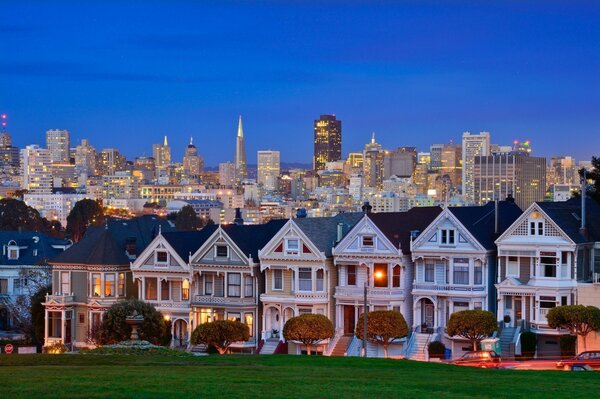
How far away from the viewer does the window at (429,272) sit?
55594mm

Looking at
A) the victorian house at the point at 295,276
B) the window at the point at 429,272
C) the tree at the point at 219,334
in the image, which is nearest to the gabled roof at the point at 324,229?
the victorian house at the point at 295,276

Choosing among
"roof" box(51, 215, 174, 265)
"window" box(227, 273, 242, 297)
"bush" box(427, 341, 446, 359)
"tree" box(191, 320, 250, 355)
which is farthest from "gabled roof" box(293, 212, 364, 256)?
"roof" box(51, 215, 174, 265)

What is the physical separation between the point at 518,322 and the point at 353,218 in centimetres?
1208

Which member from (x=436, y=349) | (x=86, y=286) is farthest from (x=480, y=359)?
(x=86, y=286)

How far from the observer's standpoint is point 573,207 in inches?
2205

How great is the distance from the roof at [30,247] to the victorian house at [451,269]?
28.3m

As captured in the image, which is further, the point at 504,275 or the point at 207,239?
the point at 207,239

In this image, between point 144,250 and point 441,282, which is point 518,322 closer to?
point 441,282

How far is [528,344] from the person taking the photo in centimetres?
5225

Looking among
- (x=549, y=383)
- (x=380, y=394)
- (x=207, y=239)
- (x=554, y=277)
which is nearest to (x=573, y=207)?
(x=554, y=277)

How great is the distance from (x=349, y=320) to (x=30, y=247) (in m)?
28.1

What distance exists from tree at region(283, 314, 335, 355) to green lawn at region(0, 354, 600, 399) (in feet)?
51.6

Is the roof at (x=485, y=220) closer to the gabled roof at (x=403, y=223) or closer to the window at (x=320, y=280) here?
the gabled roof at (x=403, y=223)

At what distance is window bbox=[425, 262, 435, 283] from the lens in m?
55.6
